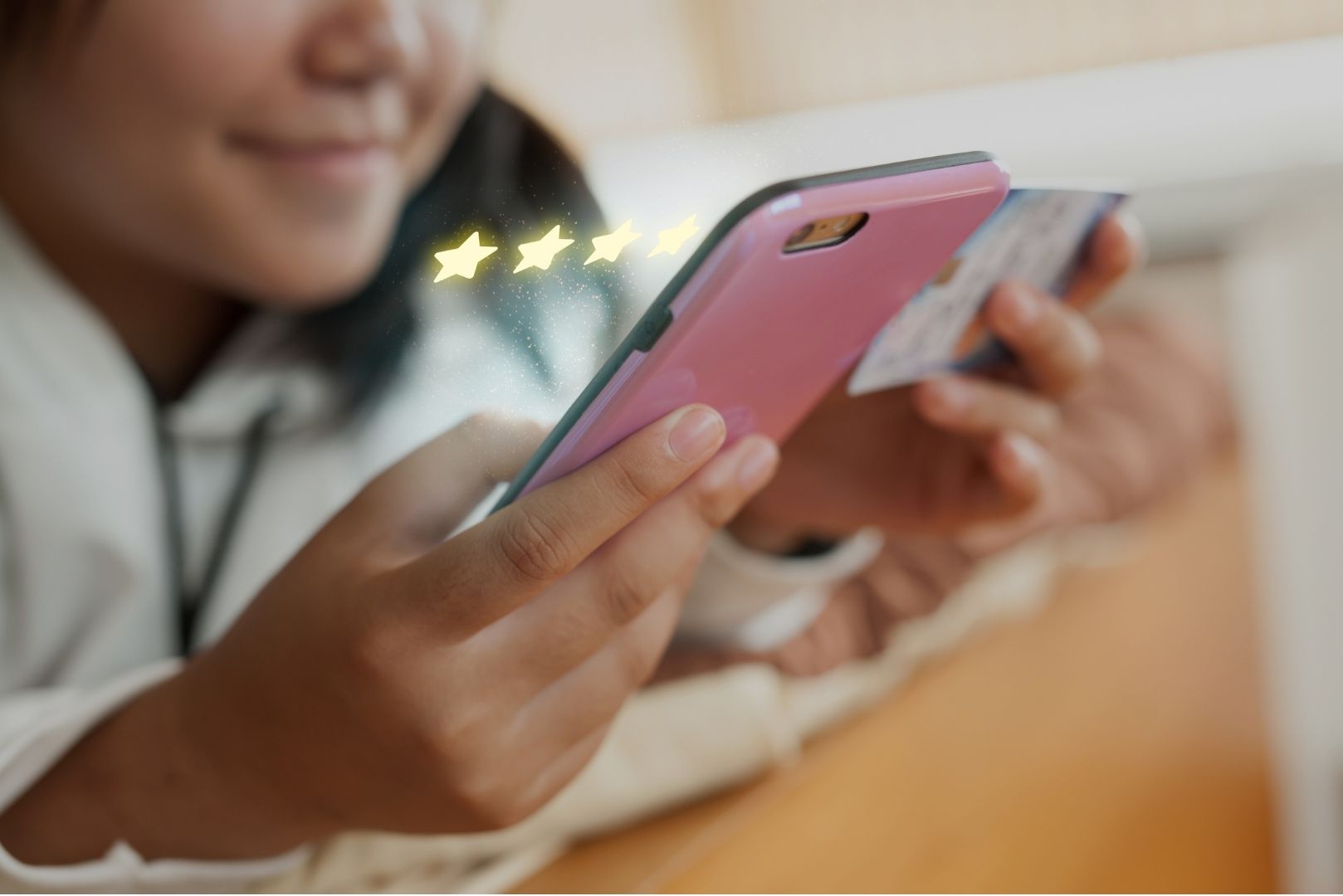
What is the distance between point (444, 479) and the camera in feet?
0.81

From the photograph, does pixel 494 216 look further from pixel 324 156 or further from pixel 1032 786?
pixel 1032 786

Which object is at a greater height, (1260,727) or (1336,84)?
(1336,84)

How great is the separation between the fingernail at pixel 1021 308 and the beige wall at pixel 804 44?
9 centimetres

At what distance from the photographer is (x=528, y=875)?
0.38 metres

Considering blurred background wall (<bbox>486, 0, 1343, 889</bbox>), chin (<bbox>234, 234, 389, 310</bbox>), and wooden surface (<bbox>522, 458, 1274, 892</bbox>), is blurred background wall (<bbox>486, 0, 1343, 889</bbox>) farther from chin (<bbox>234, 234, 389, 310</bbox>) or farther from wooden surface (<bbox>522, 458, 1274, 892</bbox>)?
wooden surface (<bbox>522, 458, 1274, 892</bbox>)

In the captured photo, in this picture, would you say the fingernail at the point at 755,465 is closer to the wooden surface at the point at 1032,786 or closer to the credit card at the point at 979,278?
the credit card at the point at 979,278

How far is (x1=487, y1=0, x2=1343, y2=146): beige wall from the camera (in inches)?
9.9

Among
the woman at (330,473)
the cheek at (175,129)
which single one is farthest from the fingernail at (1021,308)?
the cheek at (175,129)

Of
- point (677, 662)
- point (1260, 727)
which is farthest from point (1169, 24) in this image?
point (1260, 727)

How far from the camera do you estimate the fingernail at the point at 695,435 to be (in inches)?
9.5

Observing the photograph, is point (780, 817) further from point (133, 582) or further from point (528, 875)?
point (133, 582)

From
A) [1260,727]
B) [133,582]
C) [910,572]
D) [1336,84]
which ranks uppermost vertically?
[1336,84]

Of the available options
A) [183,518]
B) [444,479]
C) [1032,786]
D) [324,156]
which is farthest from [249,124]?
[1032,786]

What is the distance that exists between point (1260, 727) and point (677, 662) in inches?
13.8
